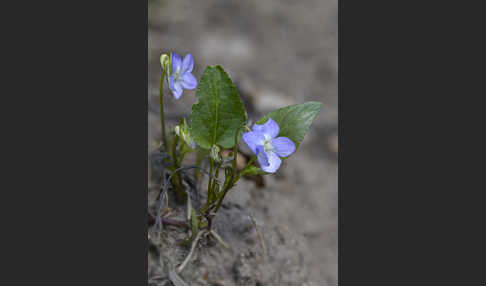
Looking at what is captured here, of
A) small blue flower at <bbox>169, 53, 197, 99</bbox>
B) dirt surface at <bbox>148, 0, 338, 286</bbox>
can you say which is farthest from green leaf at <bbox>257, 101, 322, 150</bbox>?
dirt surface at <bbox>148, 0, 338, 286</bbox>

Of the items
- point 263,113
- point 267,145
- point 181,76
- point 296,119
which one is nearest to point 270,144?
point 267,145

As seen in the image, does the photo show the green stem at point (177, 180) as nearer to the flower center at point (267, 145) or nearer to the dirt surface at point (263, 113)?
the dirt surface at point (263, 113)

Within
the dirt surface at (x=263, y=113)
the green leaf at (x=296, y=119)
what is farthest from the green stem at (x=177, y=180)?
the green leaf at (x=296, y=119)

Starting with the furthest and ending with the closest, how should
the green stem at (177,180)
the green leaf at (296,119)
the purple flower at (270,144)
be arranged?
the green stem at (177,180), the green leaf at (296,119), the purple flower at (270,144)

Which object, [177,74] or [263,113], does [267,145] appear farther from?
[263,113]

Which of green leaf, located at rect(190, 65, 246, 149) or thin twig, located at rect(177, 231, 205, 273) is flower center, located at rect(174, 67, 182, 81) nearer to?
green leaf, located at rect(190, 65, 246, 149)
